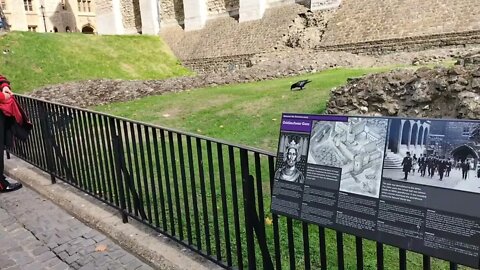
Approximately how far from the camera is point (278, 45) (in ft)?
81.1

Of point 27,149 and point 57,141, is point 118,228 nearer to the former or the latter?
point 57,141

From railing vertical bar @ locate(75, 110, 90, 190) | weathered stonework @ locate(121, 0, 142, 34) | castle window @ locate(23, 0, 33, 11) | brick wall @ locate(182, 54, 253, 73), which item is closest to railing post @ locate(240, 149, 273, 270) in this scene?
railing vertical bar @ locate(75, 110, 90, 190)

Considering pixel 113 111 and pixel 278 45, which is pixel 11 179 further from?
pixel 278 45

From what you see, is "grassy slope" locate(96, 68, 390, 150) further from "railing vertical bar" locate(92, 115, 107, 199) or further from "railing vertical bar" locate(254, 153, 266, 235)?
"railing vertical bar" locate(254, 153, 266, 235)

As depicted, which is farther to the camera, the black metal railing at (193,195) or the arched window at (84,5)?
the arched window at (84,5)

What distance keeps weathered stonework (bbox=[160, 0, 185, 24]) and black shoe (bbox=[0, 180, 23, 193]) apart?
103ft

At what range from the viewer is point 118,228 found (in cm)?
400

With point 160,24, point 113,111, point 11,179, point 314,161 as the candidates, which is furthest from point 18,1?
point 314,161

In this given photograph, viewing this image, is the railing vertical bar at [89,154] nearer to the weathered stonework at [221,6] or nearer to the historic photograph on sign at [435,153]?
the historic photograph on sign at [435,153]

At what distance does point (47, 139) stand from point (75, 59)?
1844cm

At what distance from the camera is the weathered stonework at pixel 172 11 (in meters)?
35.4

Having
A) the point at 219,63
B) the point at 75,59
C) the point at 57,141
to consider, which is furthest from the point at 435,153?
the point at 219,63

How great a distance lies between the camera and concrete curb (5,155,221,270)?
337 cm

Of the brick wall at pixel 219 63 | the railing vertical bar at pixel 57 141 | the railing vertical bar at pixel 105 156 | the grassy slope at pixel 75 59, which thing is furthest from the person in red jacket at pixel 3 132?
the brick wall at pixel 219 63
